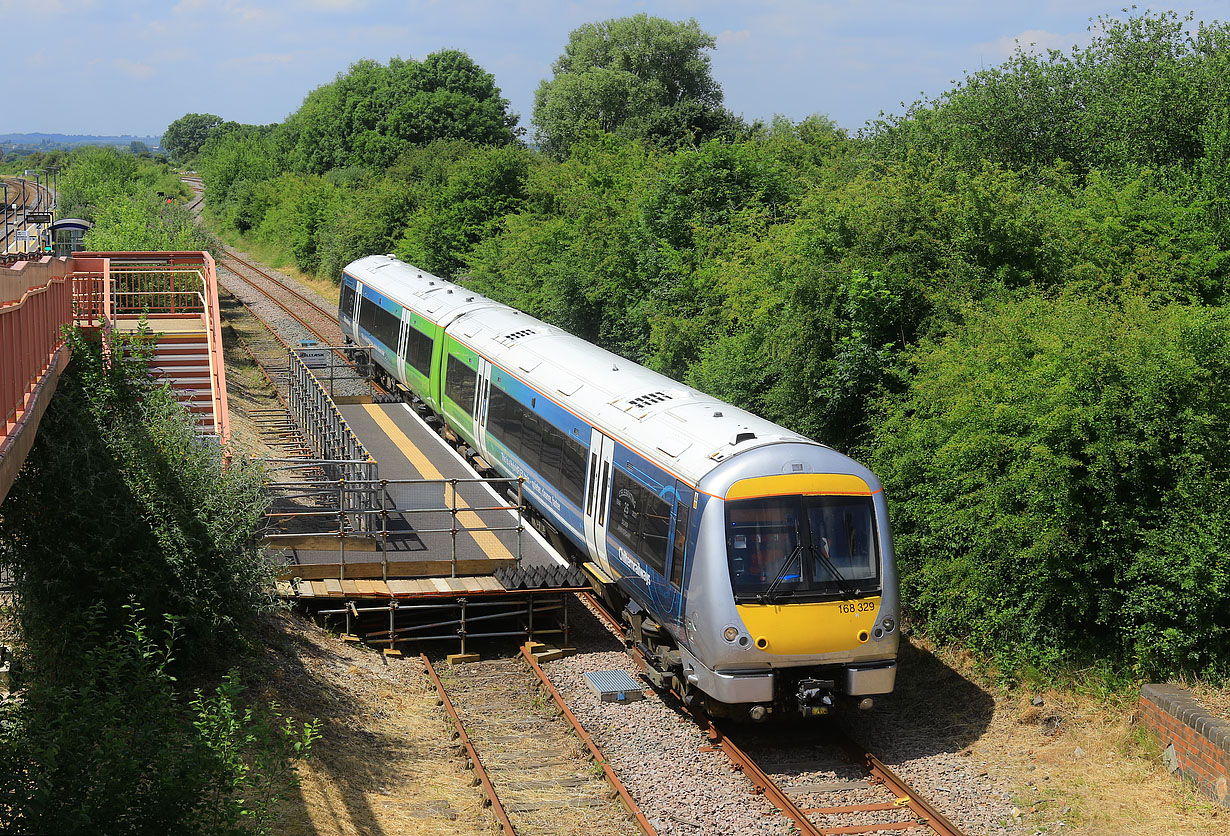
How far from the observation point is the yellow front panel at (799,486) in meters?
10.8

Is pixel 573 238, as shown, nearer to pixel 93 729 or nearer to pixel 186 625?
pixel 186 625

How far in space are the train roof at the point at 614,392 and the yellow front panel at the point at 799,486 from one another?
0.46 metres

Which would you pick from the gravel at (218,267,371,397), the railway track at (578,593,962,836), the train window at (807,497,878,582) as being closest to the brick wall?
the railway track at (578,593,962,836)

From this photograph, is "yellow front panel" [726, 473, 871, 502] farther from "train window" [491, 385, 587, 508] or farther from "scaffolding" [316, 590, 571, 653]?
"scaffolding" [316, 590, 571, 653]

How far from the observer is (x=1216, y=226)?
56.2 feet

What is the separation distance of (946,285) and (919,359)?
1.63 m

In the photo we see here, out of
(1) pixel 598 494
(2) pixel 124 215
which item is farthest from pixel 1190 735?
(2) pixel 124 215

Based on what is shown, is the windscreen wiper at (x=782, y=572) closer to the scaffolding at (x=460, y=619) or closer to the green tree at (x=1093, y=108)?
the scaffolding at (x=460, y=619)

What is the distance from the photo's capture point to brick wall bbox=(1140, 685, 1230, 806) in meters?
9.58

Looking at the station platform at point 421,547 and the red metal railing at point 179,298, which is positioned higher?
the red metal railing at point 179,298

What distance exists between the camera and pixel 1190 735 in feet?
33.0

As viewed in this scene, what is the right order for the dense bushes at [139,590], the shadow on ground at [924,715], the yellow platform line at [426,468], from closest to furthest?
the dense bushes at [139,590], the shadow on ground at [924,715], the yellow platform line at [426,468]

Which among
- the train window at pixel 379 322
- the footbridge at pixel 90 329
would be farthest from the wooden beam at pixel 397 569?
the train window at pixel 379 322

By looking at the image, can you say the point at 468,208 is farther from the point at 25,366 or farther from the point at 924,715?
the point at 25,366
